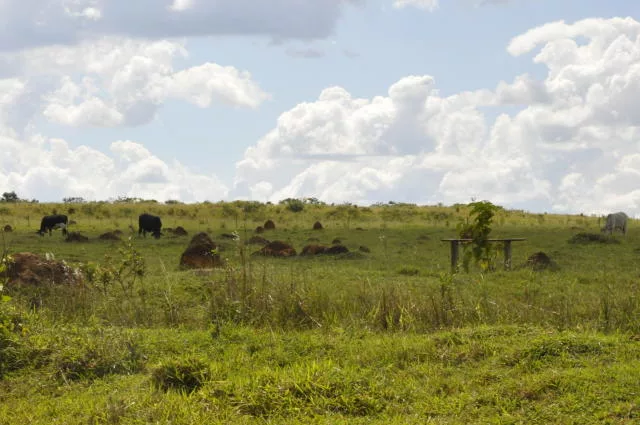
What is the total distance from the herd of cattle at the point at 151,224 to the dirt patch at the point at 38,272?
18.7m

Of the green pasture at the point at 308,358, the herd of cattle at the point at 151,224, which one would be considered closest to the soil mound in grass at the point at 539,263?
the green pasture at the point at 308,358

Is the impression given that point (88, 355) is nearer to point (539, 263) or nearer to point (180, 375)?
point (180, 375)

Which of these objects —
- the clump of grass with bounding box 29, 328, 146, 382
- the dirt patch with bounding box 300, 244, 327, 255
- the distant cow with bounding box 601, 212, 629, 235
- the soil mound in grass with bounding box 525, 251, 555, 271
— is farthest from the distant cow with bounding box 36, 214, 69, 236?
the clump of grass with bounding box 29, 328, 146, 382

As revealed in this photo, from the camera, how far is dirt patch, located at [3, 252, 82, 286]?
13220mm

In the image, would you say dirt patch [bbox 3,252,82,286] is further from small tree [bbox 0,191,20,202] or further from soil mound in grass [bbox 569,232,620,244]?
small tree [bbox 0,191,20,202]

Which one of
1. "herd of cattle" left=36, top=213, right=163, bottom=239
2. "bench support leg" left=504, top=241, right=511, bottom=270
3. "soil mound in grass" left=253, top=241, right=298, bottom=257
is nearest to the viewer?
"bench support leg" left=504, top=241, right=511, bottom=270

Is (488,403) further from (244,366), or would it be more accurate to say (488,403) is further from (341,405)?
(244,366)

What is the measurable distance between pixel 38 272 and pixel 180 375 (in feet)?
24.4

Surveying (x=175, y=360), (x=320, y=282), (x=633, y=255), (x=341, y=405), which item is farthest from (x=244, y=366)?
(x=633, y=255)

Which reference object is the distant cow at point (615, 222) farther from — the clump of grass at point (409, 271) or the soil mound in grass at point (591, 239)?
the clump of grass at point (409, 271)

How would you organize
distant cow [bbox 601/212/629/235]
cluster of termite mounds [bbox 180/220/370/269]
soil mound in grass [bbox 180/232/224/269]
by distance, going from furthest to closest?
distant cow [bbox 601/212/629/235] → cluster of termite mounds [bbox 180/220/370/269] → soil mound in grass [bbox 180/232/224/269]

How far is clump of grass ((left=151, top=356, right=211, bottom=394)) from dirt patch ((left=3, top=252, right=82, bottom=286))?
642 centimetres

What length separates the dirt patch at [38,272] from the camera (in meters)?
13.2

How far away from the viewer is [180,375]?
7.28m
